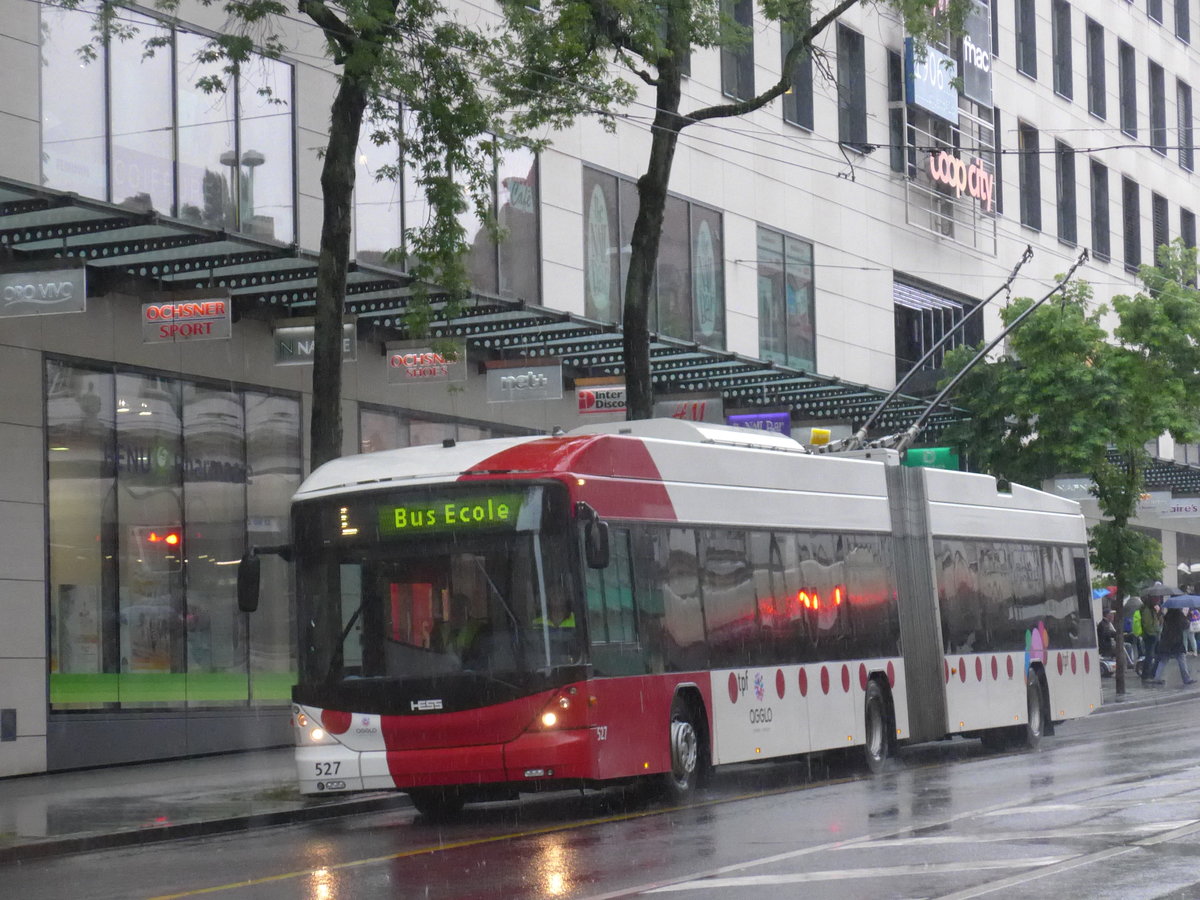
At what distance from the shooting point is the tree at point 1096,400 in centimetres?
3578

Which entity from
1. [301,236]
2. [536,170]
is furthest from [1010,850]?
[536,170]

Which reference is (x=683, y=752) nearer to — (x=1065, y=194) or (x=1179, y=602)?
(x=1179, y=602)

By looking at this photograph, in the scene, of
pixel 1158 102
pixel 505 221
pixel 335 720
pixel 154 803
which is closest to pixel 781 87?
pixel 505 221

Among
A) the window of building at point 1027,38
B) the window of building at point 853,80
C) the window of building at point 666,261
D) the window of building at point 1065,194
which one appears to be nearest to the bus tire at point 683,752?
the window of building at point 666,261

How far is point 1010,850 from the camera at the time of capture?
1129 centimetres

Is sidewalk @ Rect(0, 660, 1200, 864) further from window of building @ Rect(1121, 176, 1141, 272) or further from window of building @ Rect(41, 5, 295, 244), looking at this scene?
window of building @ Rect(1121, 176, 1141, 272)

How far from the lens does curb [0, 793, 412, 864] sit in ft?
46.6

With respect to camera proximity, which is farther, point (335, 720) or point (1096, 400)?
point (1096, 400)

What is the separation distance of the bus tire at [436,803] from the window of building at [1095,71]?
38593 mm

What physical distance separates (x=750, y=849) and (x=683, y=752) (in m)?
4.06

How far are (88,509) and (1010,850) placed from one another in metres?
13.4

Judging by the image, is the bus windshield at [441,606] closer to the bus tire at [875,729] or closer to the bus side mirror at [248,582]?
the bus side mirror at [248,582]

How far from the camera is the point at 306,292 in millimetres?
23625

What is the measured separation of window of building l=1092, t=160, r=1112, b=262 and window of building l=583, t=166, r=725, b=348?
20.3 m
